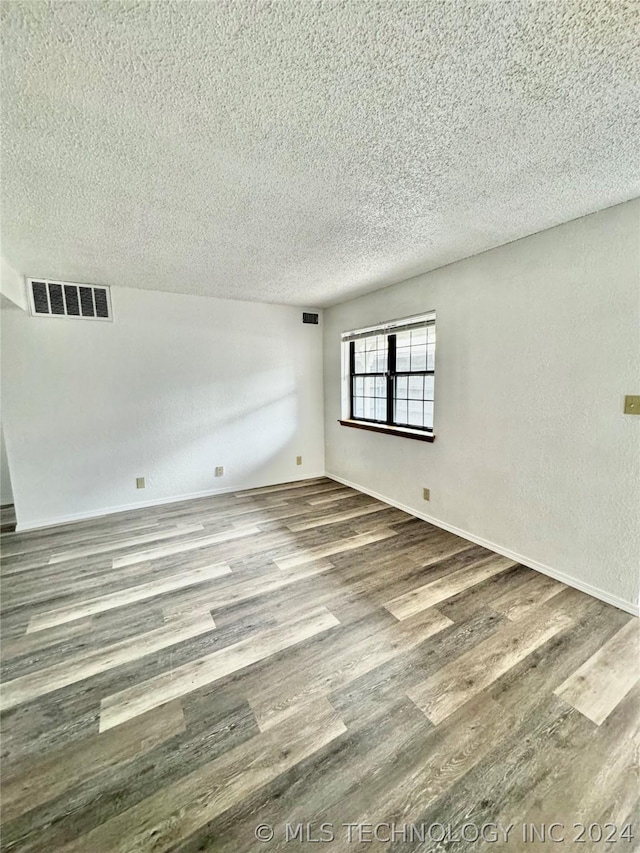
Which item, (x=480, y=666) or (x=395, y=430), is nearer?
(x=480, y=666)

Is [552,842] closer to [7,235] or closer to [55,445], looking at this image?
[7,235]

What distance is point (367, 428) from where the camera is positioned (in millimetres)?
3885

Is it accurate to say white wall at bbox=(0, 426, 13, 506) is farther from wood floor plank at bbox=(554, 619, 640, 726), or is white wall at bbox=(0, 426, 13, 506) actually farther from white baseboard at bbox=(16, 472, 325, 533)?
wood floor plank at bbox=(554, 619, 640, 726)

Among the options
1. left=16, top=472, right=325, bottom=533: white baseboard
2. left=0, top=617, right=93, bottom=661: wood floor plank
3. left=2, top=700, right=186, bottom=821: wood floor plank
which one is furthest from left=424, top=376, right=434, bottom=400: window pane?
left=0, top=617, right=93, bottom=661: wood floor plank

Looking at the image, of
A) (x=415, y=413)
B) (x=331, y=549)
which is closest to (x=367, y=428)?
(x=415, y=413)

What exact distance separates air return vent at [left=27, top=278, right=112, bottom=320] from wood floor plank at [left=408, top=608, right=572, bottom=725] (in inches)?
157

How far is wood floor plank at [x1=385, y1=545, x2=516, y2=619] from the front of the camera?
202 centimetres

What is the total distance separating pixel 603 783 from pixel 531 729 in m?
0.22

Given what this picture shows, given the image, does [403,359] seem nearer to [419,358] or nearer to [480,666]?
Answer: [419,358]

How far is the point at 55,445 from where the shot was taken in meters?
3.26

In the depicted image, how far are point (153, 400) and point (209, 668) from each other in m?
2.84

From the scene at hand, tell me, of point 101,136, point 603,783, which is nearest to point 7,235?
point 101,136

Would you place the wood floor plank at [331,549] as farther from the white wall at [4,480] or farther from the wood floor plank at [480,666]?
the white wall at [4,480]

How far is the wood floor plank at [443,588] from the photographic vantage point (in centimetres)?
202
